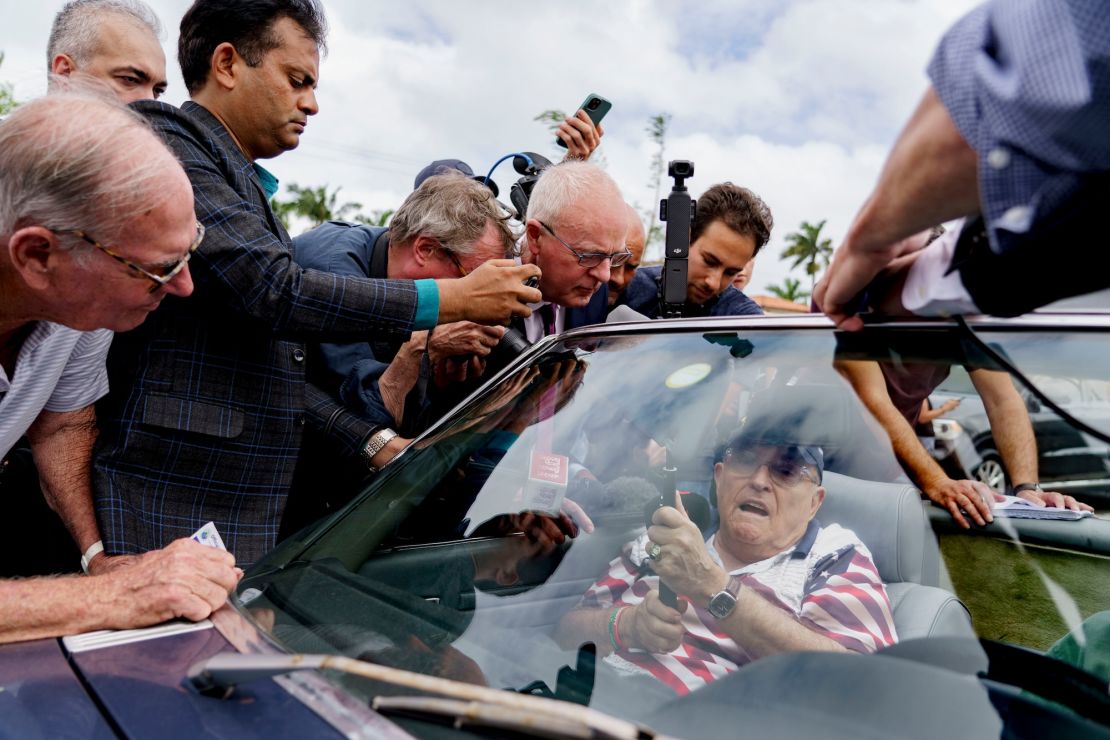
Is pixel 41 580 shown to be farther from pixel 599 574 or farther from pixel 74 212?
pixel 599 574

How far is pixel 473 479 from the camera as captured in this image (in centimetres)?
173

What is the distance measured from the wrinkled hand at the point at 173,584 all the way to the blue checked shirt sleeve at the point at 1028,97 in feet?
4.02

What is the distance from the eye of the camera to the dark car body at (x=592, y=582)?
1029mm

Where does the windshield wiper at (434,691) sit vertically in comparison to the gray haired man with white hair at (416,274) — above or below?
below

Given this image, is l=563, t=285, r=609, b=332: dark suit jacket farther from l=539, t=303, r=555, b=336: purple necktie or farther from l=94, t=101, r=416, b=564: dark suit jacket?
l=94, t=101, r=416, b=564: dark suit jacket

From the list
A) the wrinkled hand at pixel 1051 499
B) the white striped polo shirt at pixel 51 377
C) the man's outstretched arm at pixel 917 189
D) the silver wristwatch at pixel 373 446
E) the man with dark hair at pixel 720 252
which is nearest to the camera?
the man's outstretched arm at pixel 917 189

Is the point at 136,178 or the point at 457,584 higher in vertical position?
the point at 136,178

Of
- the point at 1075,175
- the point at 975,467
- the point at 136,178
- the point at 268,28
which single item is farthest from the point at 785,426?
the point at 268,28

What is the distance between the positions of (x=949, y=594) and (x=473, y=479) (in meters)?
0.88

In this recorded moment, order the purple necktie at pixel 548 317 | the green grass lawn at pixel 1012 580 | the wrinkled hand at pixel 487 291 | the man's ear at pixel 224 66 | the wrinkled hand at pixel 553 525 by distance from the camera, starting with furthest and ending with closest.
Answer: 1. the purple necktie at pixel 548 317
2. the man's ear at pixel 224 66
3. the wrinkled hand at pixel 487 291
4. the wrinkled hand at pixel 553 525
5. the green grass lawn at pixel 1012 580

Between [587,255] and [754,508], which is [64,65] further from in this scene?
[754,508]

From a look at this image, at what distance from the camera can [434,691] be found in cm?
102

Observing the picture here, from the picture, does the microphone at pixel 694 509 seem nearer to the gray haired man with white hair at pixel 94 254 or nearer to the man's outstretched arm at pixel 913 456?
the man's outstretched arm at pixel 913 456

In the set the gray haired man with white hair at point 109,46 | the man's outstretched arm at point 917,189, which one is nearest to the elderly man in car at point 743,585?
the man's outstretched arm at point 917,189
